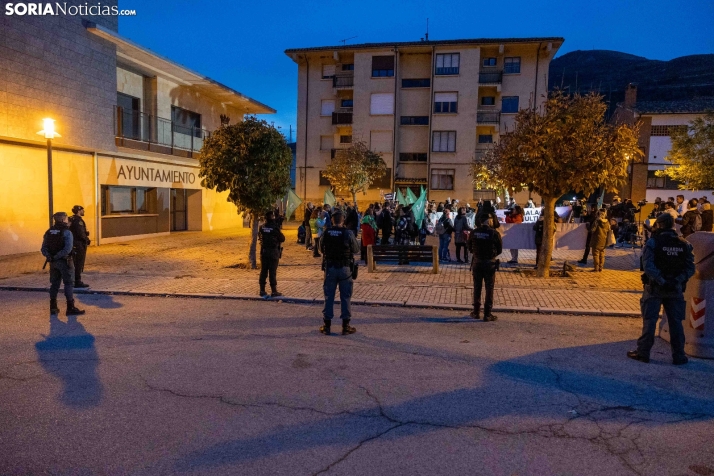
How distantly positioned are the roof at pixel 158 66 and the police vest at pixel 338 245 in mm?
→ 14551

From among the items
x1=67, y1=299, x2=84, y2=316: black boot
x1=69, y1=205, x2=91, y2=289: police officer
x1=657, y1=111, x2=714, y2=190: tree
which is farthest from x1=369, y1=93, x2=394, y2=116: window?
x1=67, y1=299, x2=84, y2=316: black boot

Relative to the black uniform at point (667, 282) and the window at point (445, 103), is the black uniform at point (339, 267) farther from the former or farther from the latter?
the window at point (445, 103)

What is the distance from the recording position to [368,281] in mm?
11766

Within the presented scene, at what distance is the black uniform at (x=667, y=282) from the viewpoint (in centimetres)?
605

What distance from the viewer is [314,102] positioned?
132 feet

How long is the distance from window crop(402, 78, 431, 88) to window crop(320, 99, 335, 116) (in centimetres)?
585

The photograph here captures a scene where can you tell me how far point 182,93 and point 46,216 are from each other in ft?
33.1

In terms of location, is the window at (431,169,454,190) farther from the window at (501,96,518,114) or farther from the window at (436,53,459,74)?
the window at (436,53,459,74)

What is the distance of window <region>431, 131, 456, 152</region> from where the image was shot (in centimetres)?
3781

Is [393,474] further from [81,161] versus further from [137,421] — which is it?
[81,161]

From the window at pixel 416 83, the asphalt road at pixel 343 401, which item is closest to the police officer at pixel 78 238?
the asphalt road at pixel 343 401

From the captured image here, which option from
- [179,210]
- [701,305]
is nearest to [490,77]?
[179,210]

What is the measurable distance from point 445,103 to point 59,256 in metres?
33.4

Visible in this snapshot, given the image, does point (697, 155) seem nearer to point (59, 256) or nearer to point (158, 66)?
point (158, 66)
